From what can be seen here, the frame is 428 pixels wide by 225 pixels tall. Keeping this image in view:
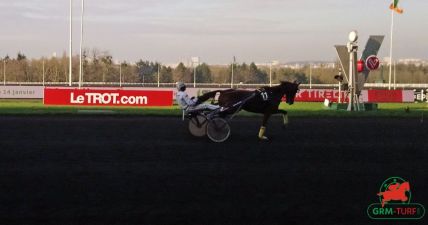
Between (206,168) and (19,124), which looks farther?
(19,124)

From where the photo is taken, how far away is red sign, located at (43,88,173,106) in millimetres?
32281

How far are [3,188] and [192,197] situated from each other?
104 inches

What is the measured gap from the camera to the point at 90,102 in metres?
32.3

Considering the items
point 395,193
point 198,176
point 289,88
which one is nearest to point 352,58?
point 289,88

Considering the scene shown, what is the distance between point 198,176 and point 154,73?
64.5 metres

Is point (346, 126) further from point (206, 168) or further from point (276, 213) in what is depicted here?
point (276, 213)

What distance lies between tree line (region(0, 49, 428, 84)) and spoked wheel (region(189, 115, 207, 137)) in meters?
51.6

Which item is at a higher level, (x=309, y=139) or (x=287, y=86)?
(x=287, y=86)

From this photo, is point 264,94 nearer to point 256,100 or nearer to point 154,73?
point 256,100

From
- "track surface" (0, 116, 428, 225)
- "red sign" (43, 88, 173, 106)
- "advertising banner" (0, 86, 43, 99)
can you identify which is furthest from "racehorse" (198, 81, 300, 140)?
"advertising banner" (0, 86, 43, 99)

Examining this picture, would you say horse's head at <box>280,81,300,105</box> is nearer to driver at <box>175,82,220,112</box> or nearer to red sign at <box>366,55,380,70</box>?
driver at <box>175,82,220,112</box>

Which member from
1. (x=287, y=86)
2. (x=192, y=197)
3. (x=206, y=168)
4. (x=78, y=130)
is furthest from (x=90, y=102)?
(x=192, y=197)

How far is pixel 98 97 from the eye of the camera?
32.3m

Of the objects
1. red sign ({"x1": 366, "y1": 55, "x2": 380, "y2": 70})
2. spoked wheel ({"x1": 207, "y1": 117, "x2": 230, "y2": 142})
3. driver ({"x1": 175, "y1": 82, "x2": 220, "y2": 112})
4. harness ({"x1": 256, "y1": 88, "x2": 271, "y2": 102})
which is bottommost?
spoked wheel ({"x1": 207, "y1": 117, "x2": 230, "y2": 142})
